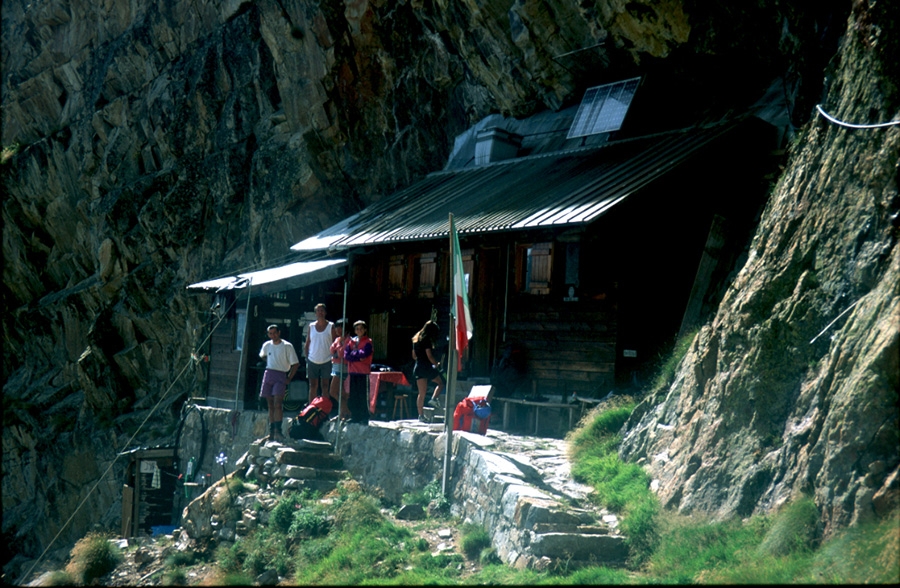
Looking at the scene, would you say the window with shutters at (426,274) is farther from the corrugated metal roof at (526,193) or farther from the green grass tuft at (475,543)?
the green grass tuft at (475,543)

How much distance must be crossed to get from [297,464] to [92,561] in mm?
3205

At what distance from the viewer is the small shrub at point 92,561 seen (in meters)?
12.8

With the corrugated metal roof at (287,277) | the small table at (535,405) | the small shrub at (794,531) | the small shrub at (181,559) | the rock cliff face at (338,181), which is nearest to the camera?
the small shrub at (794,531)

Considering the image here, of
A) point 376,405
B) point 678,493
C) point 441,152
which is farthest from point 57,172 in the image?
point 678,493

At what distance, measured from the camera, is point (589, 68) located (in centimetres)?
1948

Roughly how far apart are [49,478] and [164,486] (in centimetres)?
1321

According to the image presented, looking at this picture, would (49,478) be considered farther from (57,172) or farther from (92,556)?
(92,556)

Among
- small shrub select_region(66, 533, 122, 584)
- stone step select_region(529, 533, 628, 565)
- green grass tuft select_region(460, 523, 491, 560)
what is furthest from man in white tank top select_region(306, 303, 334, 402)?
stone step select_region(529, 533, 628, 565)

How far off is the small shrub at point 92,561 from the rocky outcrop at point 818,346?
8.05 meters

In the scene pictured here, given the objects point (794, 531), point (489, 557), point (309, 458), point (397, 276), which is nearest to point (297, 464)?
point (309, 458)

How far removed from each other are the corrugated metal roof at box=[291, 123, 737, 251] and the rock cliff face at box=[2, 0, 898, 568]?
5.40 feet

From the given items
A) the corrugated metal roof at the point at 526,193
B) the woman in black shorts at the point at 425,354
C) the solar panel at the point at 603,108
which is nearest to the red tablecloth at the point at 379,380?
the woman in black shorts at the point at 425,354

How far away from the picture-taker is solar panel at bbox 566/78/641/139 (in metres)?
18.3

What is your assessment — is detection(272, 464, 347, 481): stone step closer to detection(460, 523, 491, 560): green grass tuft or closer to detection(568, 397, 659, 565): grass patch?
detection(568, 397, 659, 565): grass patch
